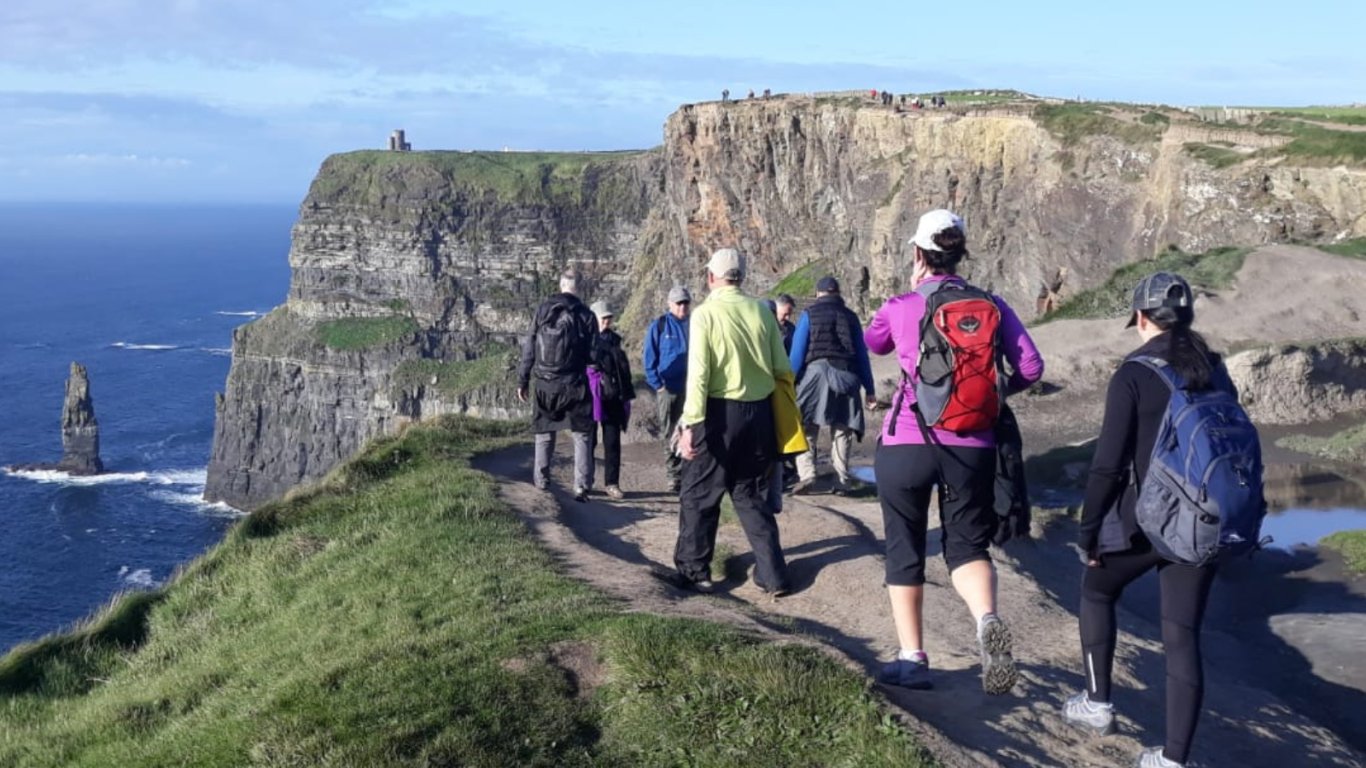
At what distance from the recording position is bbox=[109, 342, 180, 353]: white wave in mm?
149250

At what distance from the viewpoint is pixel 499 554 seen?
32.7 feet

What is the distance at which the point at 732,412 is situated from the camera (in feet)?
30.0

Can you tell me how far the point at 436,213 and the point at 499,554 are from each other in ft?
347

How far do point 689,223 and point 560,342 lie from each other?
5824 cm

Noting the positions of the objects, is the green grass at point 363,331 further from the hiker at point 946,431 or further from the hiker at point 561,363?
the hiker at point 946,431

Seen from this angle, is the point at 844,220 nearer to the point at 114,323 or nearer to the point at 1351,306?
the point at 1351,306

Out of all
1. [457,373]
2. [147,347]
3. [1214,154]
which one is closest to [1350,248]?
[1214,154]

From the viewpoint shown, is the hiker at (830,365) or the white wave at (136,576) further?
the white wave at (136,576)

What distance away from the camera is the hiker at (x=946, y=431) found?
6789mm

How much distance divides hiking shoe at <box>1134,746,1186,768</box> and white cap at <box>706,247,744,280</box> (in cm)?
425

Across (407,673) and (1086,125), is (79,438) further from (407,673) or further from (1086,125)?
(407,673)

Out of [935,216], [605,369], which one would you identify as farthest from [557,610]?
[605,369]

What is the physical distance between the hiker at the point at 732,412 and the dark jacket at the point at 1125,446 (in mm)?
3142

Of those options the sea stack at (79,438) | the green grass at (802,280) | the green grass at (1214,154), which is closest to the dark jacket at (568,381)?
the green grass at (1214,154)
